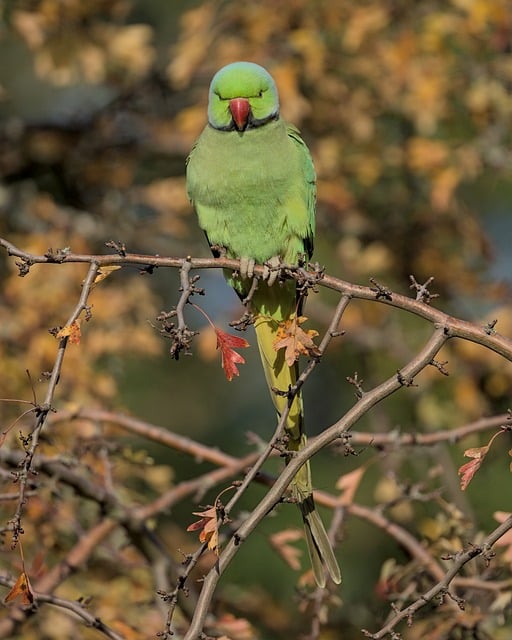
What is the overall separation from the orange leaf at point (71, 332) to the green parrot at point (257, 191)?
43.6 inches

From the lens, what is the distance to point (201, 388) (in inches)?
348

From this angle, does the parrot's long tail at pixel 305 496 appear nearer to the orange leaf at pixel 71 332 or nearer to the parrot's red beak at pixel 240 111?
the orange leaf at pixel 71 332

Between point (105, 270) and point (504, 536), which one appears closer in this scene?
point (105, 270)

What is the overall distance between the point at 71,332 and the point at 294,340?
47 centimetres

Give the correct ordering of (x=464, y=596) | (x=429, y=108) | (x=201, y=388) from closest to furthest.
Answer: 1. (x=464, y=596)
2. (x=429, y=108)
3. (x=201, y=388)

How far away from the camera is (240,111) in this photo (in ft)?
9.67

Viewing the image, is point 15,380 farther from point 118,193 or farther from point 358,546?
point 358,546

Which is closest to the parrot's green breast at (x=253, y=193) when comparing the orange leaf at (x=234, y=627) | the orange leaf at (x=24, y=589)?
the orange leaf at (x=234, y=627)

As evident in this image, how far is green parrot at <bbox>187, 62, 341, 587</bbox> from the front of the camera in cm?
284

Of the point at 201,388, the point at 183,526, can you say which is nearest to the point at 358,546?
the point at 183,526

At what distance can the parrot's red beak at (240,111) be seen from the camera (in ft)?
9.65

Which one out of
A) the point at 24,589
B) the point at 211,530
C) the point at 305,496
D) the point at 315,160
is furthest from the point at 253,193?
the point at 315,160

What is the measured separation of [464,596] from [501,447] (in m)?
2.31

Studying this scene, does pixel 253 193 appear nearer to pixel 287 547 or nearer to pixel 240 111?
pixel 240 111
